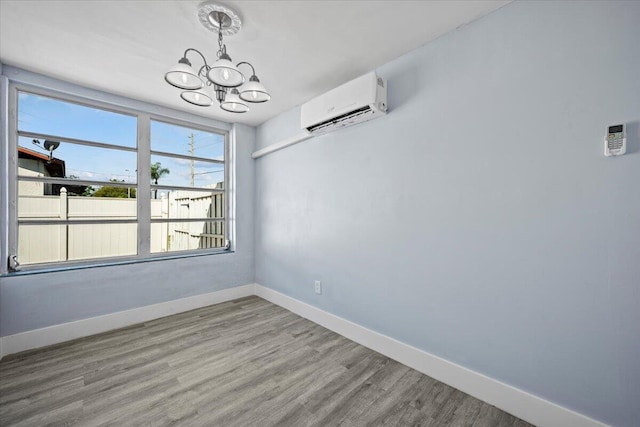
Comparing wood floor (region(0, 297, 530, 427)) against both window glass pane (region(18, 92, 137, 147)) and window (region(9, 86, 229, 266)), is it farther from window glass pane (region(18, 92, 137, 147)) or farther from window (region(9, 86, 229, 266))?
window glass pane (region(18, 92, 137, 147))

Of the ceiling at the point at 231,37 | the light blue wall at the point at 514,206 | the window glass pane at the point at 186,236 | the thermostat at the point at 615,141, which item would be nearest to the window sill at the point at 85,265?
the window glass pane at the point at 186,236

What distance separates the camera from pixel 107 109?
9.67 feet

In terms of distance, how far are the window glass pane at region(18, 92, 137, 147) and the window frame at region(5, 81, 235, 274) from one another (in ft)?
0.16

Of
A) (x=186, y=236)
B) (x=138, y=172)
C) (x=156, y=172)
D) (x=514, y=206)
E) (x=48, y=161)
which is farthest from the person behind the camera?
(x=186, y=236)

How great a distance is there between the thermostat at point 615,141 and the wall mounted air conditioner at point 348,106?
1.40 metres

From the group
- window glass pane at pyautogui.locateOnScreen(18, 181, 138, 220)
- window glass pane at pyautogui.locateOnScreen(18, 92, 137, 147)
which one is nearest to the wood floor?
window glass pane at pyautogui.locateOnScreen(18, 181, 138, 220)

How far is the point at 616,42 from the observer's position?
1348 millimetres

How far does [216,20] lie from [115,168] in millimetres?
2185

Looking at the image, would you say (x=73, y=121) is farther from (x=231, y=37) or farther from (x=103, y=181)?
(x=231, y=37)

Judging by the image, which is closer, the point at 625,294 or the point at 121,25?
the point at 625,294

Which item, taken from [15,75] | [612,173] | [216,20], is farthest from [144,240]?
[612,173]

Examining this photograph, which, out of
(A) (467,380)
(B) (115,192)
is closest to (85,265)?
(B) (115,192)

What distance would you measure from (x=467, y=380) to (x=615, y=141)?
1661 millimetres

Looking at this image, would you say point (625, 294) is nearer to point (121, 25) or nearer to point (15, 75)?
point (121, 25)
